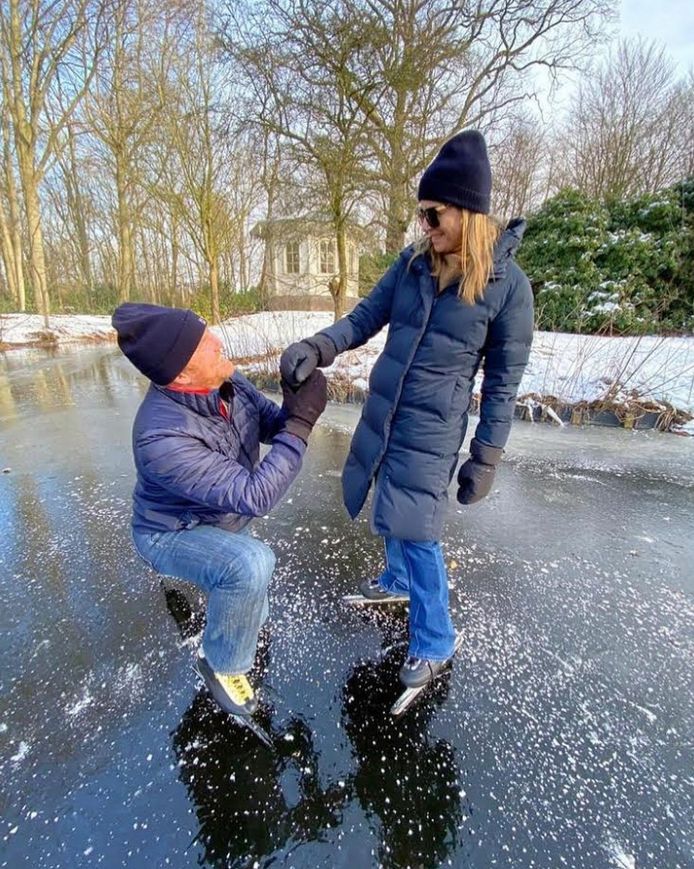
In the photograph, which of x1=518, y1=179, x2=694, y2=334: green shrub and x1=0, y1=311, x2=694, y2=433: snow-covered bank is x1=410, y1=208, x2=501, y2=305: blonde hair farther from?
x1=518, y1=179, x2=694, y2=334: green shrub

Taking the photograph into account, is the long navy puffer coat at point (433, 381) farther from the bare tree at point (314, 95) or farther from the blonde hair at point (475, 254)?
the bare tree at point (314, 95)

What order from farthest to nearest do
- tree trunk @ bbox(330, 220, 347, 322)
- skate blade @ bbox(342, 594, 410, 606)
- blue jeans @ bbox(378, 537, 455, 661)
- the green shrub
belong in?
the green shrub < tree trunk @ bbox(330, 220, 347, 322) < skate blade @ bbox(342, 594, 410, 606) < blue jeans @ bbox(378, 537, 455, 661)

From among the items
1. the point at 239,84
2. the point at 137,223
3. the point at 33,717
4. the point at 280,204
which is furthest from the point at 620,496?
the point at 137,223

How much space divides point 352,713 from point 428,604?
47 centimetres

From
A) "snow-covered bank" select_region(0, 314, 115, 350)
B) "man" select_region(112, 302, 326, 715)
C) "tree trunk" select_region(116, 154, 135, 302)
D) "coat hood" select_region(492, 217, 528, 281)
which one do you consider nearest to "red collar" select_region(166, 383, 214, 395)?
"man" select_region(112, 302, 326, 715)

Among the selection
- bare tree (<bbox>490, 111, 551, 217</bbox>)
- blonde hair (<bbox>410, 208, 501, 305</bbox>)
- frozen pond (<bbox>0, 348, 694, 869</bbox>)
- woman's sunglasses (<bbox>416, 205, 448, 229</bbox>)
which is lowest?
frozen pond (<bbox>0, 348, 694, 869</bbox>)

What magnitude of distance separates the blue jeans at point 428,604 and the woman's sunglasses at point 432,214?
3.81 ft

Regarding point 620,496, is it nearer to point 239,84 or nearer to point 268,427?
point 268,427

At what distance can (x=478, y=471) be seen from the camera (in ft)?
5.68

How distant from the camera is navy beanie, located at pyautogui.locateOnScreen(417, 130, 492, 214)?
4.78 ft

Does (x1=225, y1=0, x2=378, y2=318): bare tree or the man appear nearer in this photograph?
the man

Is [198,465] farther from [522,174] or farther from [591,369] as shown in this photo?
[522,174]

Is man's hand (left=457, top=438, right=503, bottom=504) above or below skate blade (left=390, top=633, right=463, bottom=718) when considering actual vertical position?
above

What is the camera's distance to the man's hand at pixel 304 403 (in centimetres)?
153
